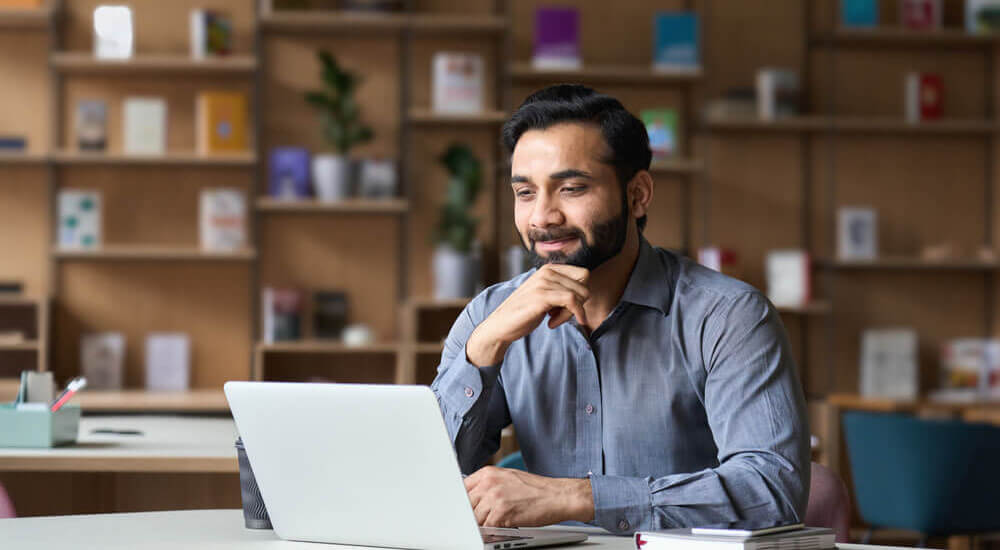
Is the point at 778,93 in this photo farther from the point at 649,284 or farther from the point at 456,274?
the point at 649,284

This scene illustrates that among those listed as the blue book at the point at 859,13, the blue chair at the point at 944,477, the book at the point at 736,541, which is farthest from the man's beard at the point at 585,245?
the blue book at the point at 859,13

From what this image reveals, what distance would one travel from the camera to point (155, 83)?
17.0 feet

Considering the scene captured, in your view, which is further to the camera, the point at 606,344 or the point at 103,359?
the point at 103,359

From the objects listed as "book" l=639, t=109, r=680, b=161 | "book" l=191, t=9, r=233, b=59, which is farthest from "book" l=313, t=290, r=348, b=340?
"book" l=639, t=109, r=680, b=161

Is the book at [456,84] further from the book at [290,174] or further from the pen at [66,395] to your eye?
the pen at [66,395]

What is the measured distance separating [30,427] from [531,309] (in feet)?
4.34

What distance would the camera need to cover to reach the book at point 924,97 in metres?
5.35

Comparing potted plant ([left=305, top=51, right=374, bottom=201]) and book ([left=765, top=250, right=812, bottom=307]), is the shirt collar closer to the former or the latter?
potted plant ([left=305, top=51, right=374, bottom=201])

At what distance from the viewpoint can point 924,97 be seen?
17.6 feet

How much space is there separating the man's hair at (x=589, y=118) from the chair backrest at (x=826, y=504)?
529 mm

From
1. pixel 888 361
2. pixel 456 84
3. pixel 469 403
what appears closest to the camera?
pixel 469 403

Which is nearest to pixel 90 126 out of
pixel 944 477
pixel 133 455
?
pixel 133 455

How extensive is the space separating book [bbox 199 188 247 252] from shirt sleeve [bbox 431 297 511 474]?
10.5 feet

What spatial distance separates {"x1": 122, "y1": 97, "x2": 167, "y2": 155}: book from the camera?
502cm
